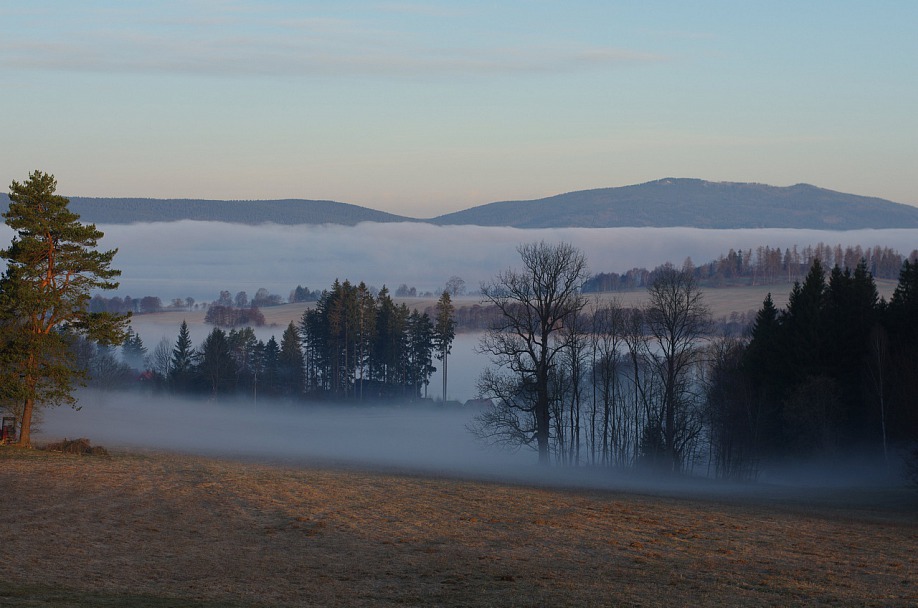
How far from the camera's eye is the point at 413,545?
23.9m

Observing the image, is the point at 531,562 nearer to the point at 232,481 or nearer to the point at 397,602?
the point at 397,602

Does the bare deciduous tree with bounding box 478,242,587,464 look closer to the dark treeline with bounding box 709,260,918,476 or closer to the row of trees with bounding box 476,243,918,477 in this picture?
the row of trees with bounding box 476,243,918,477

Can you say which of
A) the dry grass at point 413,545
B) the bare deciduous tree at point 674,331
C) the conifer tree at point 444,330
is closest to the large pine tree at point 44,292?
the dry grass at point 413,545

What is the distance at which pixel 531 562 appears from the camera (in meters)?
21.8

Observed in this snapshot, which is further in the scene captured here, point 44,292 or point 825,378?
point 825,378

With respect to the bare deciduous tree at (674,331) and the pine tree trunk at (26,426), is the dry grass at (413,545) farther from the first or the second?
the bare deciduous tree at (674,331)

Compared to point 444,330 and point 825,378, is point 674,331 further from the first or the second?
point 444,330

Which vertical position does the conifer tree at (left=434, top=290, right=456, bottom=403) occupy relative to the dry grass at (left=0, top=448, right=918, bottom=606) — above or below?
above

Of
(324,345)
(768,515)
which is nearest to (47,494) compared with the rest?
(768,515)

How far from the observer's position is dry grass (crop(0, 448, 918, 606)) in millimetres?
18422

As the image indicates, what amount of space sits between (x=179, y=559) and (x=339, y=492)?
39.3 ft

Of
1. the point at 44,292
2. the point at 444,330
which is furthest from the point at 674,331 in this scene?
the point at 444,330

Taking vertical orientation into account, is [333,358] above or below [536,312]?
below

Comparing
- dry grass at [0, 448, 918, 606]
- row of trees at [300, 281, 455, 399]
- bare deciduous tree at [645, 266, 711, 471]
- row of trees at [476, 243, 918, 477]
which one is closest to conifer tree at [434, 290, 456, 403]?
row of trees at [300, 281, 455, 399]
